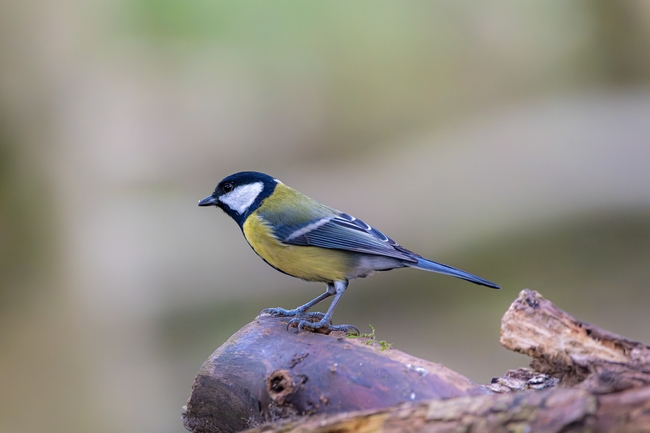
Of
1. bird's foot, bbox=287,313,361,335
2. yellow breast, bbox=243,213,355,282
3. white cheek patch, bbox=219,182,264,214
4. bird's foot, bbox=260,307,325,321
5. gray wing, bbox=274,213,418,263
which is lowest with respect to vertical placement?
bird's foot, bbox=260,307,325,321

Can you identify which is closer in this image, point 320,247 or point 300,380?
point 300,380

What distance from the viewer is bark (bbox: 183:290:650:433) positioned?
106 centimetres

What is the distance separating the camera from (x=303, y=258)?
2.30 m

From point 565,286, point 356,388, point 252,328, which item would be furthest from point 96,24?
point 565,286

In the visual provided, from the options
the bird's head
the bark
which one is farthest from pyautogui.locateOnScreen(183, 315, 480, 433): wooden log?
the bird's head

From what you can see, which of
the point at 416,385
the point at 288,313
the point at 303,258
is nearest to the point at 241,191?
the point at 303,258

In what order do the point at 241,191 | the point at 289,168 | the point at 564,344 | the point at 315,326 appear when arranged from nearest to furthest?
the point at 564,344, the point at 315,326, the point at 241,191, the point at 289,168

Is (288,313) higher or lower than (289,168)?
lower

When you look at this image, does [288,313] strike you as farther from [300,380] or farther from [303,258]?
[300,380]

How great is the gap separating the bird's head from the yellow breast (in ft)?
0.70

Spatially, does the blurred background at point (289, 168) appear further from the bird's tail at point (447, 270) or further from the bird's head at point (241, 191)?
the bird's tail at point (447, 270)

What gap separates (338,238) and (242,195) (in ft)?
1.76

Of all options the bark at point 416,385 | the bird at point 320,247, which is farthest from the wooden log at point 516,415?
the bird at point 320,247

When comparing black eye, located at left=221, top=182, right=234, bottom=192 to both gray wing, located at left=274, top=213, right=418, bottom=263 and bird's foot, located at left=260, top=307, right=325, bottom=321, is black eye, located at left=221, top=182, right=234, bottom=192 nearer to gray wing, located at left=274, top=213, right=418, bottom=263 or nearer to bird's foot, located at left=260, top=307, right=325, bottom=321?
gray wing, located at left=274, top=213, right=418, bottom=263
